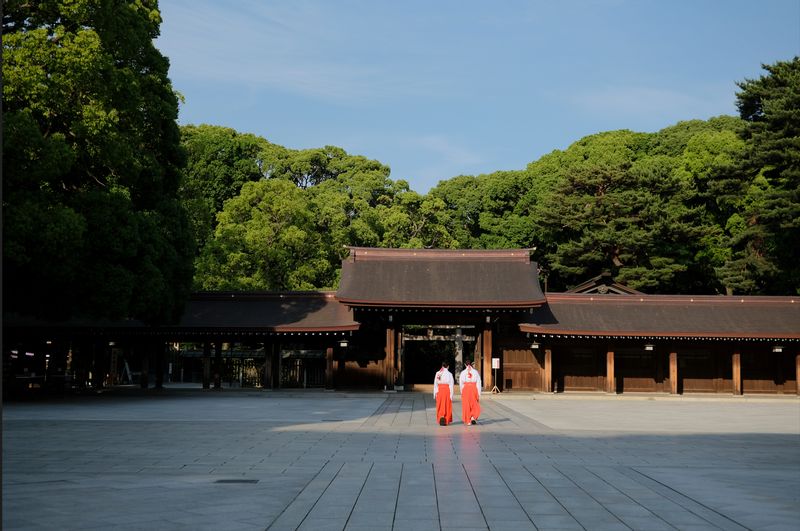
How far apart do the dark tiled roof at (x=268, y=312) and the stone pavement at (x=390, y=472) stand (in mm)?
11956

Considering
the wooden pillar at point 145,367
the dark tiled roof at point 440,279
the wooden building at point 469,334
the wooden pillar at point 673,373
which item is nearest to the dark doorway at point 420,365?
the wooden building at point 469,334

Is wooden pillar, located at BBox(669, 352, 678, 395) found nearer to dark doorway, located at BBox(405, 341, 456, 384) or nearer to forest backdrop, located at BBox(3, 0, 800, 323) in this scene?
dark doorway, located at BBox(405, 341, 456, 384)

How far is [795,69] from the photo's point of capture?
45344 millimetres

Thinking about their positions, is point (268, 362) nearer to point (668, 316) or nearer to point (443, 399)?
point (668, 316)

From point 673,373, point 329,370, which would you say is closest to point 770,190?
point 673,373

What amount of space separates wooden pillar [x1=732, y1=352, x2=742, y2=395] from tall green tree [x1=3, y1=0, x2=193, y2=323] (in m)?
23.4

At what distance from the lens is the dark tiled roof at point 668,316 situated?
3509 centimetres

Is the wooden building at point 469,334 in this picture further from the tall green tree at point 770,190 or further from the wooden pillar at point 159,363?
the tall green tree at point 770,190

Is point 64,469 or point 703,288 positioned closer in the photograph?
point 64,469

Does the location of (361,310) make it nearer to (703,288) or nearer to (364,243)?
(364,243)

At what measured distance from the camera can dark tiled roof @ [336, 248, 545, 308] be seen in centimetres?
3444

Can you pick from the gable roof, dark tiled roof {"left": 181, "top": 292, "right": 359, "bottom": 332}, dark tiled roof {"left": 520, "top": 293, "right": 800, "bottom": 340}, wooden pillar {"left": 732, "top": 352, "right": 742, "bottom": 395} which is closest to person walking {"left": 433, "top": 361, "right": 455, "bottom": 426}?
dark tiled roof {"left": 181, "top": 292, "right": 359, "bottom": 332}

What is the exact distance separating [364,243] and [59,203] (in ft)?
96.7

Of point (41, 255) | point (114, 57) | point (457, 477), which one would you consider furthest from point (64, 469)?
point (114, 57)
